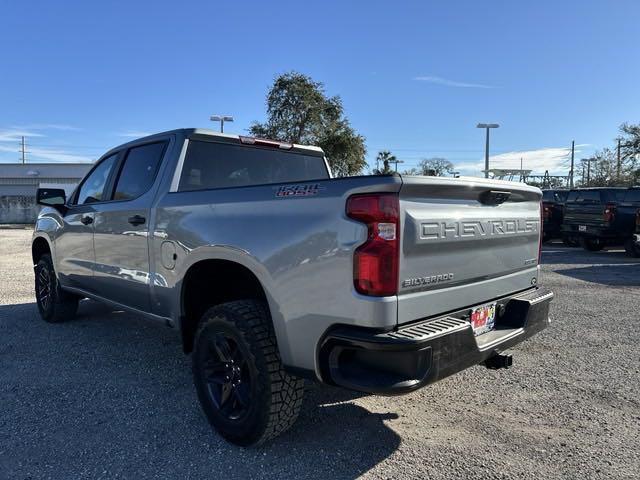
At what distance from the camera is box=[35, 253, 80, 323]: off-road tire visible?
5.82 metres

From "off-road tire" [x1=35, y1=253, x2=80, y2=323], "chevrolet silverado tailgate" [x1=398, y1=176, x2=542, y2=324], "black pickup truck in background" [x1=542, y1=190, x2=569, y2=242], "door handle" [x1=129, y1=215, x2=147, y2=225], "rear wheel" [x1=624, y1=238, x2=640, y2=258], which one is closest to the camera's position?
"chevrolet silverado tailgate" [x1=398, y1=176, x2=542, y2=324]

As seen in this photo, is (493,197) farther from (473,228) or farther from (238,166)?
(238,166)

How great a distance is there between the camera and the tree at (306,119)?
23797mm

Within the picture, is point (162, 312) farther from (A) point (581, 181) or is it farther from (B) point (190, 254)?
(A) point (581, 181)

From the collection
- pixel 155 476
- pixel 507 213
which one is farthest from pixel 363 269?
pixel 155 476

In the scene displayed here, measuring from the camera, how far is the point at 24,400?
375cm

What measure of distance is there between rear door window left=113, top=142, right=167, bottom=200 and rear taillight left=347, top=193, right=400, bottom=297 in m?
2.23

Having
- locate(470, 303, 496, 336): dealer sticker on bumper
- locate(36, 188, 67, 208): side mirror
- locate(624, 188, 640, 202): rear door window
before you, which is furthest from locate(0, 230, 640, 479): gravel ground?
locate(624, 188, 640, 202): rear door window

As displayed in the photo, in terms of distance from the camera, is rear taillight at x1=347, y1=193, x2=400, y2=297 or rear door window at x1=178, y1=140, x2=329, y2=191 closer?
rear taillight at x1=347, y1=193, x2=400, y2=297

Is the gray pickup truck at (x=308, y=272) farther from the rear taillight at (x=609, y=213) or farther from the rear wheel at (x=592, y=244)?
the rear wheel at (x=592, y=244)

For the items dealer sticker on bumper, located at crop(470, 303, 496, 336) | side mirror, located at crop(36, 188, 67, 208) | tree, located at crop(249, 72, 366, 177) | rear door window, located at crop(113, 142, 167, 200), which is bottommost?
dealer sticker on bumper, located at crop(470, 303, 496, 336)

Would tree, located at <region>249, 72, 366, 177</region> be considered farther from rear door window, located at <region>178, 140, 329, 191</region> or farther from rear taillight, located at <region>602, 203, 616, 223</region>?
rear door window, located at <region>178, 140, 329, 191</region>

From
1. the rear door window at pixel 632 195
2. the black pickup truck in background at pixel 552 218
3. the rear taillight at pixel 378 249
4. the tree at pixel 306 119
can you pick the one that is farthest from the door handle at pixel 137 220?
the tree at pixel 306 119

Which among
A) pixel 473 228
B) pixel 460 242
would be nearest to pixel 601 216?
pixel 473 228
